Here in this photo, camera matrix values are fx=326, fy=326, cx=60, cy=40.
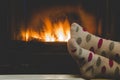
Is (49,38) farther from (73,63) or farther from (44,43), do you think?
(73,63)

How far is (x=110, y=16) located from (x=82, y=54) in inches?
18.3

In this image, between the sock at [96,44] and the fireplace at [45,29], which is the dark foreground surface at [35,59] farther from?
the sock at [96,44]

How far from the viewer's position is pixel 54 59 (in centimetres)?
189

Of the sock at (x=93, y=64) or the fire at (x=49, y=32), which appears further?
the fire at (x=49, y=32)

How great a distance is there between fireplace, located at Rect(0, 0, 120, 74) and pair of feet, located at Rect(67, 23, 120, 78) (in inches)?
12.5

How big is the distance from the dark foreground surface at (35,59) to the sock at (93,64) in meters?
0.33

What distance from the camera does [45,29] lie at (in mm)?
1965

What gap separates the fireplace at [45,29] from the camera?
1.87 m

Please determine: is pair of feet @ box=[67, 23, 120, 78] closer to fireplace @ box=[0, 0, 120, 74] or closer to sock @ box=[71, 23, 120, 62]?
sock @ box=[71, 23, 120, 62]

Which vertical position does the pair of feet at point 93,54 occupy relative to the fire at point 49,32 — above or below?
below

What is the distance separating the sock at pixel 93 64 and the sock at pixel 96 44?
0.11 feet

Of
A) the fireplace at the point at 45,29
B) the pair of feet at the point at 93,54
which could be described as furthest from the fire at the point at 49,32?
the pair of feet at the point at 93,54

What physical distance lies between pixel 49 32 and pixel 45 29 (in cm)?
3

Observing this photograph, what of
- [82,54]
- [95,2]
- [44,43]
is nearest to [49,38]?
[44,43]
